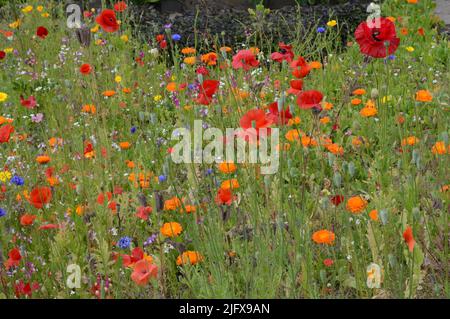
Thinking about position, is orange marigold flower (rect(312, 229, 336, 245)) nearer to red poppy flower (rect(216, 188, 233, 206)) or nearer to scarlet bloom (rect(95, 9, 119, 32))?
red poppy flower (rect(216, 188, 233, 206))

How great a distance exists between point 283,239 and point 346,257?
46 centimetres

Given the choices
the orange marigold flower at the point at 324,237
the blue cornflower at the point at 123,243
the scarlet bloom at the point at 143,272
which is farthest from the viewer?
the blue cornflower at the point at 123,243

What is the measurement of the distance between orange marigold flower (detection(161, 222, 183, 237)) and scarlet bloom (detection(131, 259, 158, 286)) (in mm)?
423

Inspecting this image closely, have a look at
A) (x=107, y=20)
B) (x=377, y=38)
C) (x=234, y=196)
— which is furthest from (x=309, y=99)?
(x=107, y=20)

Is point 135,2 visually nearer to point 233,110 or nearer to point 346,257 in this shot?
point 233,110

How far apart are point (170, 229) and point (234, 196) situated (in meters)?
0.35

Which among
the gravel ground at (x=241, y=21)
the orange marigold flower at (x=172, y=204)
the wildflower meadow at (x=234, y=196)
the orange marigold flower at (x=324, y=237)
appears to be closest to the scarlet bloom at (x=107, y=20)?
the wildflower meadow at (x=234, y=196)

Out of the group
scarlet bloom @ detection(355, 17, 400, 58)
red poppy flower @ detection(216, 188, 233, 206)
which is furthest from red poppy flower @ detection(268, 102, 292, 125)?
scarlet bloom @ detection(355, 17, 400, 58)

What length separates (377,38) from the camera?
7.45 ft

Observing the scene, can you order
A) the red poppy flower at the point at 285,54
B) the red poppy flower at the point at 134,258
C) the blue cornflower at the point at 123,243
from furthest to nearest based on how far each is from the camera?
the red poppy flower at the point at 285,54
the blue cornflower at the point at 123,243
the red poppy flower at the point at 134,258

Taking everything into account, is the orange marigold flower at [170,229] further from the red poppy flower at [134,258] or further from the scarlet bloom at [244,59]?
the scarlet bloom at [244,59]

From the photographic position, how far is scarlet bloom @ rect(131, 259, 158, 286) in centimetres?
159

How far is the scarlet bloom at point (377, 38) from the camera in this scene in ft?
7.41

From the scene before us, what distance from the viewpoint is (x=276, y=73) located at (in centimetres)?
411
